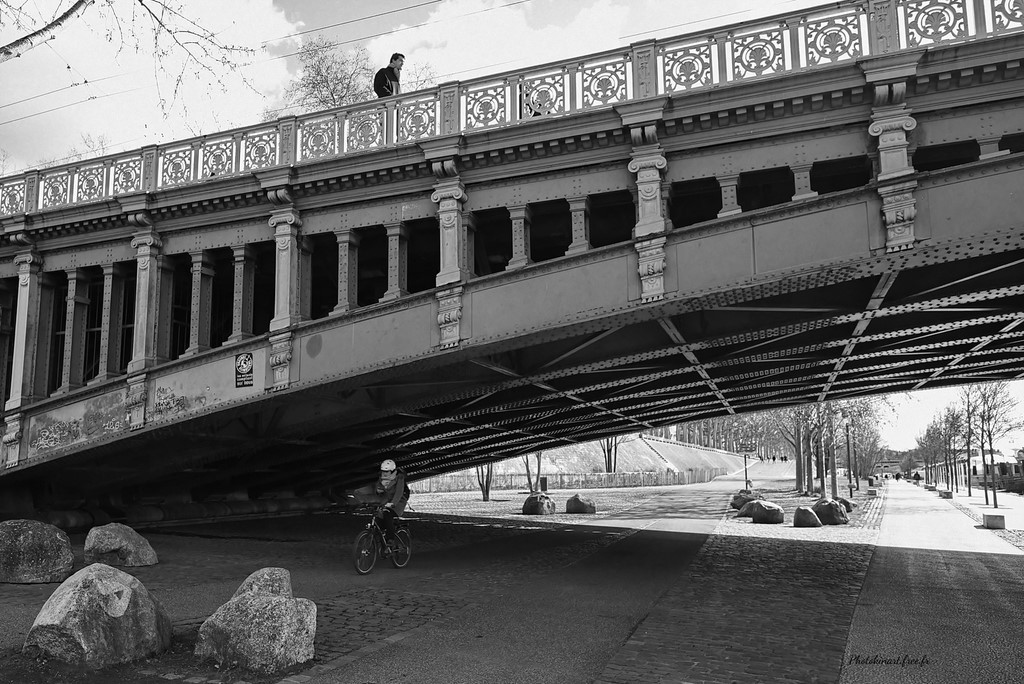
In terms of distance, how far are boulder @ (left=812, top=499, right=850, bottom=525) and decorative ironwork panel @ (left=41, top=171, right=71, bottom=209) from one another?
71.3ft

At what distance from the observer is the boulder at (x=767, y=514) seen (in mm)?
24578

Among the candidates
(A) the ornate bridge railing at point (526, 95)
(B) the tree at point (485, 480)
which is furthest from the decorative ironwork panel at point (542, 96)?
(B) the tree at point (485, 480)

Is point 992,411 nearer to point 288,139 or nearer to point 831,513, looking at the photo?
point 831,513

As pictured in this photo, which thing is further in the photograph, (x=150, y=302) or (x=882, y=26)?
(x=150, y=302)

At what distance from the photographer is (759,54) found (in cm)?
1283

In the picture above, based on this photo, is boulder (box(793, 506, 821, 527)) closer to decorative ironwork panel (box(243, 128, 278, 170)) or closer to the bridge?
the bridge

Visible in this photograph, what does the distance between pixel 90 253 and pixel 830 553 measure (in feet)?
56.6

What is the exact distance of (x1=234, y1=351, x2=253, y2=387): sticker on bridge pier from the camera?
15.4 meters

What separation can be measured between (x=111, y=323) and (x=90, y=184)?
3.14 meters

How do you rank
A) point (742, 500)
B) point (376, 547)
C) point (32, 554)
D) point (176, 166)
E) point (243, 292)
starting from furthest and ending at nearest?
point (742, 500)
point (176, 166)
point (243, 292)
point (376, 547)
point (32, 554)

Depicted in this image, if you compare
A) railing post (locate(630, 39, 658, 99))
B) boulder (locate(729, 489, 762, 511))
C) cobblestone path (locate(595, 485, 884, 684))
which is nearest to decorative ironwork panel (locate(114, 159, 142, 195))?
railing post (locate(630, 39, 658, 99))

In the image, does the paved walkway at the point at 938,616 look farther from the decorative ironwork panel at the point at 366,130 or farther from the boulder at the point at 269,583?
the decorative ironwork panel at the point at 366,130

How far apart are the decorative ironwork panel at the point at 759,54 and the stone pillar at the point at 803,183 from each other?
158 centimetres

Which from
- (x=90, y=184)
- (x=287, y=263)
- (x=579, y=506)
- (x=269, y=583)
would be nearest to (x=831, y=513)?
(x=579, y=506)
